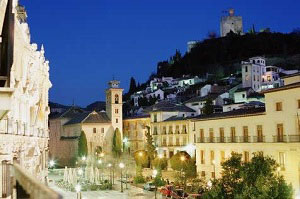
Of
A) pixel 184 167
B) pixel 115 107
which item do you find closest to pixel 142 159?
pixel 184 167

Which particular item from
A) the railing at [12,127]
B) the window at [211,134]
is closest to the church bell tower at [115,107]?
the window at [211,134]

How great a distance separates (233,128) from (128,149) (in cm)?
3929

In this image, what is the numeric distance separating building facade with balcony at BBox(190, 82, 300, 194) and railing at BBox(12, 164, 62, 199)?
29.1 m

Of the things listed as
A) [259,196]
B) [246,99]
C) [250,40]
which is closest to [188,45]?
[250,40]

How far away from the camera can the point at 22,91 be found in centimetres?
1981

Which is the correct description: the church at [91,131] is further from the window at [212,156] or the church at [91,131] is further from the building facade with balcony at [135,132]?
the window at [212,156]

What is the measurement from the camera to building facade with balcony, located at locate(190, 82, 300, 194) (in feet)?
109

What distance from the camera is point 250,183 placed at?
22.1m

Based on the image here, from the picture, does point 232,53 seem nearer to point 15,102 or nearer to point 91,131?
point 91,131

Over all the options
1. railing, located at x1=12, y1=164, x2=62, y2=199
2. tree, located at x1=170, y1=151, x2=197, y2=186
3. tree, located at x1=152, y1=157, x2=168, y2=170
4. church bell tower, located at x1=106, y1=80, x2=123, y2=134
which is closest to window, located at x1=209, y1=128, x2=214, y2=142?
tree, located at x1=170, y1=151, x2=197, y2=186

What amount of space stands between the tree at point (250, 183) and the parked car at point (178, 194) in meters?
9.83

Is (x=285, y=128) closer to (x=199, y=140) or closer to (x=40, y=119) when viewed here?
(x=199, y=140)

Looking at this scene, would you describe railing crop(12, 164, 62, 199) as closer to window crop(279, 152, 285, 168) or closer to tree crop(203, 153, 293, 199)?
tree crop(203, 153, 293, 199)

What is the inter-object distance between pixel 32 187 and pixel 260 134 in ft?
117
